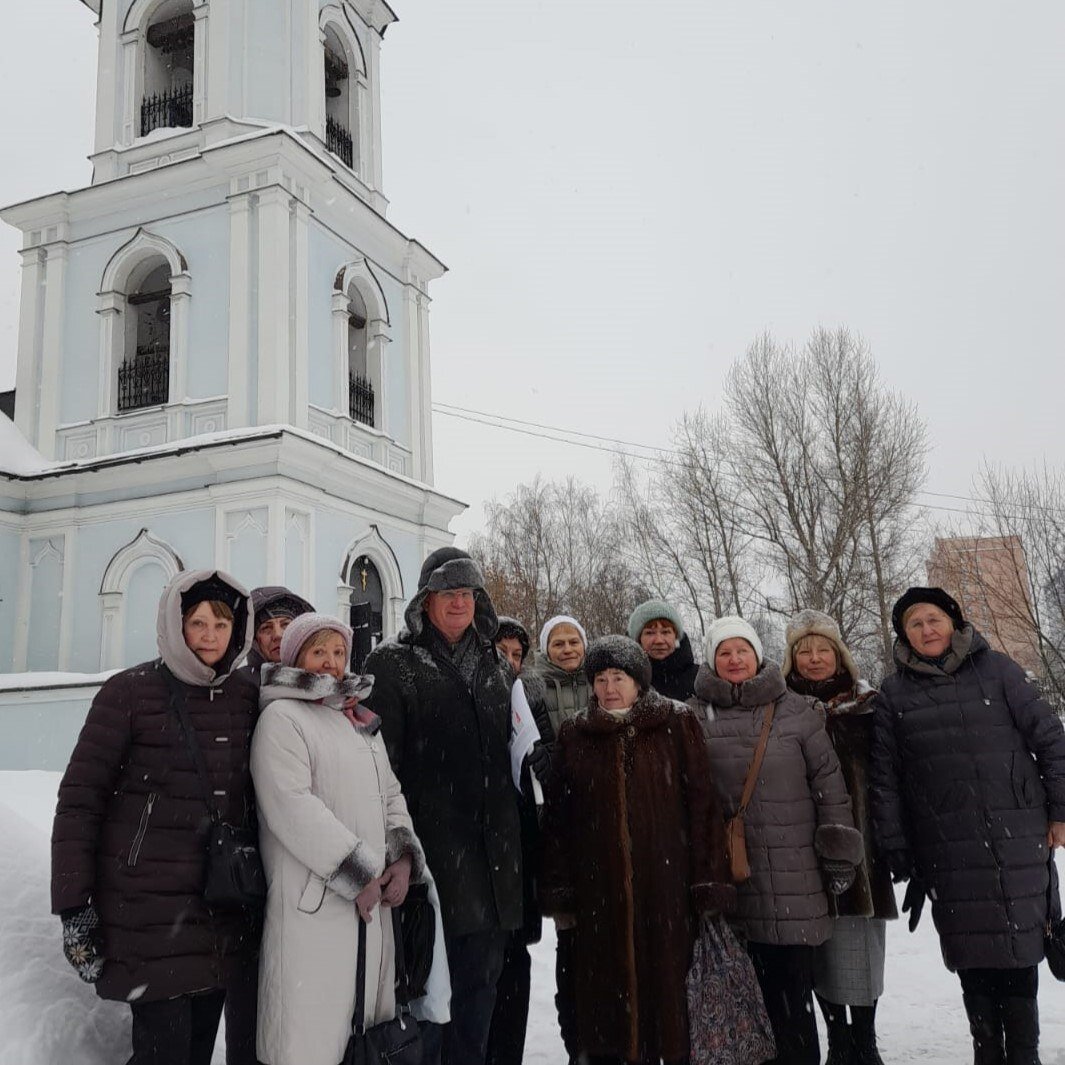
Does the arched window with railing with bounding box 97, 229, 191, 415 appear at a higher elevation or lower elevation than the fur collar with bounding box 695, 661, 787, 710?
higher

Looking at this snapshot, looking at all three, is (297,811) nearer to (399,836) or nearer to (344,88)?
(399,836)

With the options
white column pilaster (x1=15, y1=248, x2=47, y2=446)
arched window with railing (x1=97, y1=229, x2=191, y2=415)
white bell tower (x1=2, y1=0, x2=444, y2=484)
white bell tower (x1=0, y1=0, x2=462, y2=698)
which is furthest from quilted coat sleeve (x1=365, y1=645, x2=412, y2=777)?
white column pilaster (x1=15, y1=248, x2=47, y2=446)

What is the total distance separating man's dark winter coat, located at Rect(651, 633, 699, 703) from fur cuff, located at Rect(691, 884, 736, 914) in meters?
1.41

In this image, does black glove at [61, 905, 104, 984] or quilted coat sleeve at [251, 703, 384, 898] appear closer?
black glove at [61, 905, 104, 984]

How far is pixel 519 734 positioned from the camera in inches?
139

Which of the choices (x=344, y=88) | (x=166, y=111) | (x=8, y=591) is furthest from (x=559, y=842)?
(x=344, y=88)

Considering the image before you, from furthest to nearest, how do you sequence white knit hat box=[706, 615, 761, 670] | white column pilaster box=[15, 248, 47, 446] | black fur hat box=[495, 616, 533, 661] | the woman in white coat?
white column pilaster box=[15, 248, 47, 446] → black fur hat box=[495, 616, 533, 661] → white knit hat box=[706, 615, 761, 670] → the woman in white coat

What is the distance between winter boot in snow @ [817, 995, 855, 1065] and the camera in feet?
12.6

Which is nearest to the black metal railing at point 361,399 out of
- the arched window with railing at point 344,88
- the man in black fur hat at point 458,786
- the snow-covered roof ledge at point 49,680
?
the arched window with railing at point 344,88

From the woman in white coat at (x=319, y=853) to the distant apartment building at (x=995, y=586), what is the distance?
46.1 ft

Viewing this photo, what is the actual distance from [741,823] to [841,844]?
1.18ft

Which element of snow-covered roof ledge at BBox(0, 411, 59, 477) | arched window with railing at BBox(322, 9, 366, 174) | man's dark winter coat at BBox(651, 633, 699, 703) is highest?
arched window with railing at BBox(322, 9, 366, 174)

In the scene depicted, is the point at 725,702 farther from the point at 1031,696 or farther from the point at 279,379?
the point at 279,379

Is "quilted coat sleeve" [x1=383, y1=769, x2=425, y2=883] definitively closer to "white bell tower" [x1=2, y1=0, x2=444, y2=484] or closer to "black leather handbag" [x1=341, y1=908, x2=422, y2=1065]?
"black leather handbag" [x1=341, y1=908, x2=422, y2=1065]
